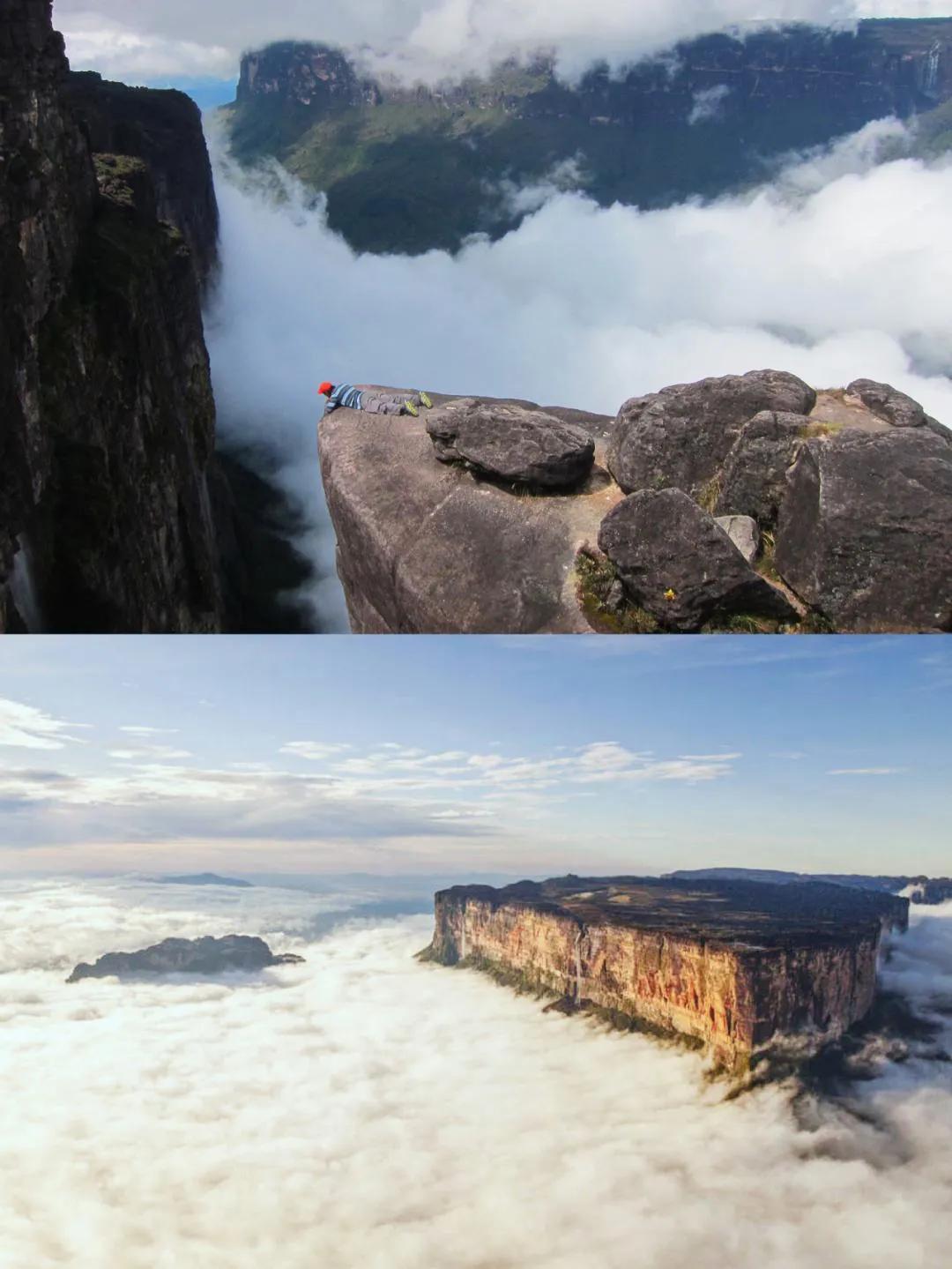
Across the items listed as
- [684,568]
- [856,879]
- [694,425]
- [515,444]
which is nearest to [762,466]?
[694,425]

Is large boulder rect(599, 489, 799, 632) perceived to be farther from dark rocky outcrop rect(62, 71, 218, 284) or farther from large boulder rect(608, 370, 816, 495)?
dark rocky outcrop rect(62, 71, 218, 284)

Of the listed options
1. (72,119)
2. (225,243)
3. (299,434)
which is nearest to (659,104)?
(225,243)

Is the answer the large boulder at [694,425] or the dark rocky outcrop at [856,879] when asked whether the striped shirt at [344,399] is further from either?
the dark rocky outcrop at [856,879]

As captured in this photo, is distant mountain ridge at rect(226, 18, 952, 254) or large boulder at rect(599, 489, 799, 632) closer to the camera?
large boulder at rect(599, 489, 799, 632)

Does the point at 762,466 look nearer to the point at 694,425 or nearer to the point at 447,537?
the point at 694,425

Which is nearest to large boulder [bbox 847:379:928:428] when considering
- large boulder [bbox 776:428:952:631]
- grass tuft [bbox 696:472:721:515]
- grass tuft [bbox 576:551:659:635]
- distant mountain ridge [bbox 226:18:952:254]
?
grass tuft [bbox 696:472:721:515]

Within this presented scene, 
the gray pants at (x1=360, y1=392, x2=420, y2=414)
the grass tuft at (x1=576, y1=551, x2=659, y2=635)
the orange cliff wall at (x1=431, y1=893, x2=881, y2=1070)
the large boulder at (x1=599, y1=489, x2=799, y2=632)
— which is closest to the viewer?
the orange cliff wall at (x1=431, y1=893, x2=881, y2=1070)
